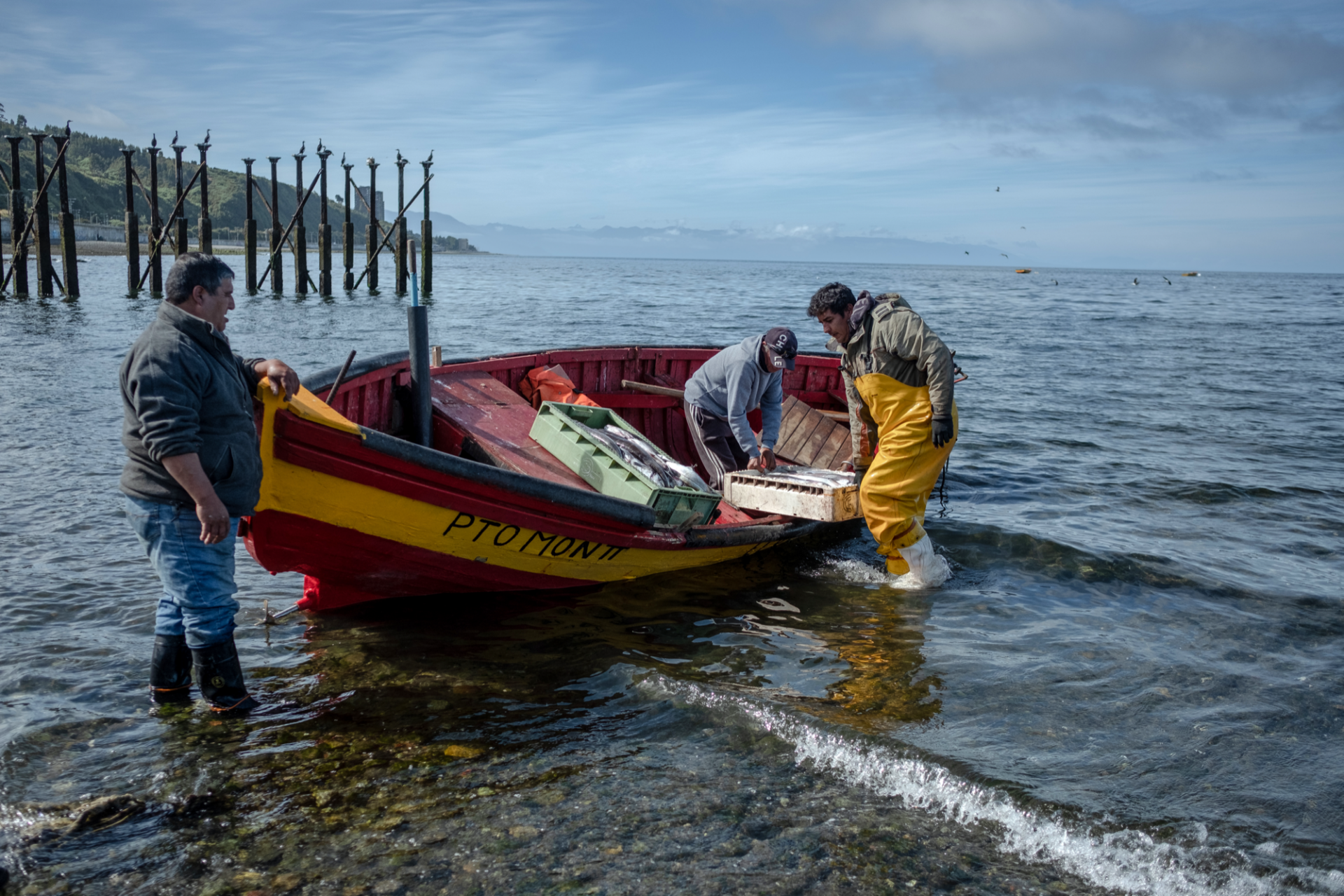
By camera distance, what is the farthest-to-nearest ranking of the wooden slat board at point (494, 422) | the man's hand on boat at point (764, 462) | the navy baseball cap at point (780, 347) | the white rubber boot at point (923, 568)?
the man's hand on boat at point (764, 462) → the navy baseball cap at point (780, 347) → the white rubber boot at point (923, 568) → the wooden slat board at point (494, 422)

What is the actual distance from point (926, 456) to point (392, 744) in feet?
13.5

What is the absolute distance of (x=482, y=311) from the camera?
42.4 meters

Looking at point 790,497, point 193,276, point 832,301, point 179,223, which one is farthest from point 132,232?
point 193,276

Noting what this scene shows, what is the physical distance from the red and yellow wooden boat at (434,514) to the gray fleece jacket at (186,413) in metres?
0.66

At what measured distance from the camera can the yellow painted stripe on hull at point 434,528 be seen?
5.13 meters

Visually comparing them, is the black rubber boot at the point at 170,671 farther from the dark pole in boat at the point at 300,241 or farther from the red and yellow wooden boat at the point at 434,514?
the dark pole in boat at the point at 300,241

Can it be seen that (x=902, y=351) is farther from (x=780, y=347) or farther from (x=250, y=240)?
(x=250, y=240)

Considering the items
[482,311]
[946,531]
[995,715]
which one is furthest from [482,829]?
[482,311]

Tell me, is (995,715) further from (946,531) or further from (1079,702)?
(946,531)

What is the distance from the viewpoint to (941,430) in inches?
263

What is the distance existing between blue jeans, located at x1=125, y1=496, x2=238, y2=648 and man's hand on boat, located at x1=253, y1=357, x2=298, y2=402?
736mm

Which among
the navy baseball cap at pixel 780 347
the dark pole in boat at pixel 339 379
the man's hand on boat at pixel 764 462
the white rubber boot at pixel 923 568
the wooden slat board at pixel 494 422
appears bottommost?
the white rubber boot at pixel 923 568

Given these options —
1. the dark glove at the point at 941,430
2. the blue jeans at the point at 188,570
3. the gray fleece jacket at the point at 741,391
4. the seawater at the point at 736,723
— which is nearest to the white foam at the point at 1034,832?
the seawater at the point at 736,723

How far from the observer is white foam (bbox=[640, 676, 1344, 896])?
4.12 metres
